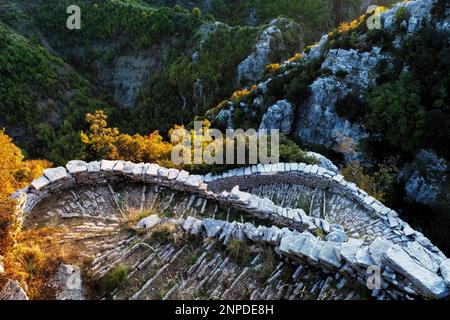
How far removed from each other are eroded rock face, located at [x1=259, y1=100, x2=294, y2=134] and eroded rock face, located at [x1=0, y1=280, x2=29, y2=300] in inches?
810

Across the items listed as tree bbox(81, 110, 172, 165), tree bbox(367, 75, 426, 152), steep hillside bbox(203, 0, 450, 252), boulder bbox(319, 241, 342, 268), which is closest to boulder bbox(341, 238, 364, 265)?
boulder bbox(319, 241, 342, 268)

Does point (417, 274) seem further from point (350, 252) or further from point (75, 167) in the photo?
point (75, 167)

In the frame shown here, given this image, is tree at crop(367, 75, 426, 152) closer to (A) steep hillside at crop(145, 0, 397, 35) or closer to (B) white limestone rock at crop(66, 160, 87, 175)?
(B) white limestone rock at crop(66, 160, 87, 175)

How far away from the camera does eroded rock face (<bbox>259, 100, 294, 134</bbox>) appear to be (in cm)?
2495

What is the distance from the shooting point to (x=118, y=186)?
392 inches

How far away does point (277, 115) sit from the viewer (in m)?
25.0

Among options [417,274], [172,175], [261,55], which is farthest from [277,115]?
[417,274]

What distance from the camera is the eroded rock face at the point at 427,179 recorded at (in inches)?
798

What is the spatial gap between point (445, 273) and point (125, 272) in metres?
5.69

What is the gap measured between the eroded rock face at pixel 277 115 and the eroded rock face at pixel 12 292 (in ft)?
67.5

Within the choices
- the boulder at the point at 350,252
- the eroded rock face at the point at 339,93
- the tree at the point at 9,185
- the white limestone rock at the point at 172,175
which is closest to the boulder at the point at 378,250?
the boulder at the point at 350,252

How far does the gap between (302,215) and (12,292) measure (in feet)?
24.4
